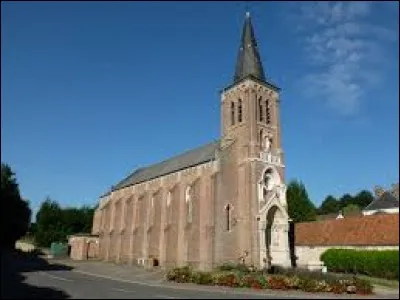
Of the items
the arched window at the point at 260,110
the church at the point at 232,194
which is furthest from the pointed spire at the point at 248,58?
the arched window at the point at 260,110

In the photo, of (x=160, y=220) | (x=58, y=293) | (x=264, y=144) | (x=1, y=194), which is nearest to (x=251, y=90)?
(x=264, y=144)

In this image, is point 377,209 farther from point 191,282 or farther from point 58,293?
point 58,293

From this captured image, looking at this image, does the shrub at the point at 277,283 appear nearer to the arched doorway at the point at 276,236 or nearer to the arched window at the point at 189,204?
the arched doorway at the point at 276,236

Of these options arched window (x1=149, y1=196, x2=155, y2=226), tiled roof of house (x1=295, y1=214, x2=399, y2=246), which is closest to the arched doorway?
tiled roof of house (x1=295, y1=214, x2=399, y2=246)

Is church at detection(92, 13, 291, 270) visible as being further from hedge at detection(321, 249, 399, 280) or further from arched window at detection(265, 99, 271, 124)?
hedge at detection(321, 249, 399, 280)

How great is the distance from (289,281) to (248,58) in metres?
29.0

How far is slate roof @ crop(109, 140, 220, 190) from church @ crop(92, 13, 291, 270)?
24cm

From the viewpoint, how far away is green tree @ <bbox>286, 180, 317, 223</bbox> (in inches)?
2442

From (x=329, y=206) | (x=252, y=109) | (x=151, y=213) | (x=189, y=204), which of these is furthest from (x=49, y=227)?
(x=329, y=206)

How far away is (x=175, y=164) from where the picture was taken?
5453 centimetres

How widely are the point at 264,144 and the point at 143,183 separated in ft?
61.6

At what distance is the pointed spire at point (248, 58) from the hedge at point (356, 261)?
20.4 meters

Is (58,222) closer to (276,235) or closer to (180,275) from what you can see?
(276,235)

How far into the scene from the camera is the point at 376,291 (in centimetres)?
2062
